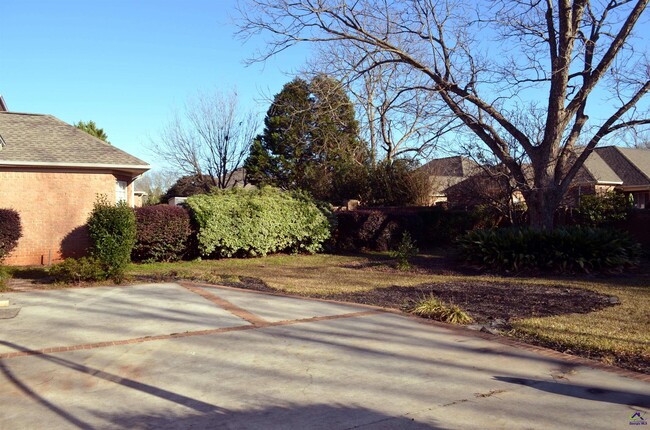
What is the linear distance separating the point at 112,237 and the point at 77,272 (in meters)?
1.25

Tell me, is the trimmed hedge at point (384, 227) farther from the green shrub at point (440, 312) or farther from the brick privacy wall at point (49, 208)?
the green shrub at point (440, 312)

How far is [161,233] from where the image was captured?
15680mm

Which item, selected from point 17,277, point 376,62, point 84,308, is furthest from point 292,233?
point 84,308

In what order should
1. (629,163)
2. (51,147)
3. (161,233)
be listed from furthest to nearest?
(629,163) < (51,147) < (161,233)

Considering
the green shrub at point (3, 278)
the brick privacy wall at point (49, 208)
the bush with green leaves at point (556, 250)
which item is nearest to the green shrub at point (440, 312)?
the bush with green leaves at point (556, 250)

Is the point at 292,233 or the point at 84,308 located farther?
the point at 292,233

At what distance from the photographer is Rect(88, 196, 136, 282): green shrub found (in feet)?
38.4

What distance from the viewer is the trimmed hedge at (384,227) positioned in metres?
20.1

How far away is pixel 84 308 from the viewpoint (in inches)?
346

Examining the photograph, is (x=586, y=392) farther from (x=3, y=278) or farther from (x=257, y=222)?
(x=257, y=222)

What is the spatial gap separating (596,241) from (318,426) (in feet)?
39.9

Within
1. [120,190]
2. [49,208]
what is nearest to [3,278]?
[49,208]

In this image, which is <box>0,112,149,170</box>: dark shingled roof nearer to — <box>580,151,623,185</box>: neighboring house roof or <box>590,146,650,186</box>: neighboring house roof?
<box>580,151,623,185</box>: neighboring house roof

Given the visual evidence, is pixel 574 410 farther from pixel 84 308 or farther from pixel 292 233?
pixel 292 233
